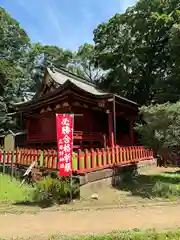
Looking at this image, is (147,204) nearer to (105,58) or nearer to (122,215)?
(122,215)

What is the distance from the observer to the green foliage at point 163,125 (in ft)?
36.4

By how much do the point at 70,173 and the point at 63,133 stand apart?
1.39 m

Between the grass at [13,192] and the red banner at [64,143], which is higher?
the red banner at [64,143]

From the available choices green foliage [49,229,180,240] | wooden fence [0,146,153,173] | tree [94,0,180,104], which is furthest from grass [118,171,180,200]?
tree [94,0,180,104]

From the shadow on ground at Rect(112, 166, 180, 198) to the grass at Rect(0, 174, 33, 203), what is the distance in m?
3.69

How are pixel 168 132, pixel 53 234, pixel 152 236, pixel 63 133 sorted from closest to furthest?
pixel 152 236 → pixel 53 234 → pixel 63 133 → pixel 168 132

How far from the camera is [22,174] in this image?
508 inches

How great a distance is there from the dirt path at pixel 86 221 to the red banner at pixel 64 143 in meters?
1.62

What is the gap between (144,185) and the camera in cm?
1174

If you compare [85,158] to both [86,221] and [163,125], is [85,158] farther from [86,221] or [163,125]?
[163,125]

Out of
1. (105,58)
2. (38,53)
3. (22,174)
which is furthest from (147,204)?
(38,53)

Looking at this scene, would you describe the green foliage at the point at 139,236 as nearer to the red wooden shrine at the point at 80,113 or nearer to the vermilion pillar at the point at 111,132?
Answer: the red wooden shrine at the point at 80,113

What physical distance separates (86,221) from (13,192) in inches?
174

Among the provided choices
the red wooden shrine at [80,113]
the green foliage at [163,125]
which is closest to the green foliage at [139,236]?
the green foliage at [163,125]
